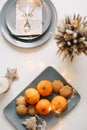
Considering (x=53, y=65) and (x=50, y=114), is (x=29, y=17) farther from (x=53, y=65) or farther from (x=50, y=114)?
(x=50, y=114)

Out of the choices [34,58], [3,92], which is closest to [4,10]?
[34,58]

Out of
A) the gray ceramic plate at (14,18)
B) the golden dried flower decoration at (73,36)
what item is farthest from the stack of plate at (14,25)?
the golden dried flower decoration at (73,36)

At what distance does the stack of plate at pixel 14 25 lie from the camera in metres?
1.21

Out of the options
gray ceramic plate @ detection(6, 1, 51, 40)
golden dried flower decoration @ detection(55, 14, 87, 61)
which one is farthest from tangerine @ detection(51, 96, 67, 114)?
gray ceramic plate @ detection(6, 1, 51, 40)

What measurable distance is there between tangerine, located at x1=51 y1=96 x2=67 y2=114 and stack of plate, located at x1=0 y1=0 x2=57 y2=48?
0.81 ft

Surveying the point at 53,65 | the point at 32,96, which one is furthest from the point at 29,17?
the point at 32,96

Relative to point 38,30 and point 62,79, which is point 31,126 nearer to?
point 62,79

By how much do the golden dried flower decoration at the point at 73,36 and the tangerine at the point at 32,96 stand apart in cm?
20

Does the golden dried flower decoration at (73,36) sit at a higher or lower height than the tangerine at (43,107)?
higher

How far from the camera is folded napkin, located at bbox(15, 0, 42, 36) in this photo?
1217 mm

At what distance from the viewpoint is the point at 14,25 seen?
1.23 meters

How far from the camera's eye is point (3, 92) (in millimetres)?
1161

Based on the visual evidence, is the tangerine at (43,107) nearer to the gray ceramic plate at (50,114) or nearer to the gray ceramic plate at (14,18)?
the gray ceramic plate at (50,114)

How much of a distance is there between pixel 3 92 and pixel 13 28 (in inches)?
10.8
